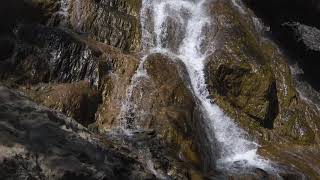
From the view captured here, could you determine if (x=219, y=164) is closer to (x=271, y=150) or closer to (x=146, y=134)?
(x=271, y=150)

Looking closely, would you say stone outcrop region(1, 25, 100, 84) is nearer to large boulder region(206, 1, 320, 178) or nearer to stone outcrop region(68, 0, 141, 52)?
stone outcrop region(68, 0, 141, 52)

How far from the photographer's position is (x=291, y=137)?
14.3 m

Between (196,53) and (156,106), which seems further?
(196,53)

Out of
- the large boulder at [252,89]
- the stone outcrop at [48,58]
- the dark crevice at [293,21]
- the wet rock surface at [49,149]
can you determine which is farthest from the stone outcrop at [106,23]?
the wet rock surface at [49,149]

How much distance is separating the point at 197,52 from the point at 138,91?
373cm

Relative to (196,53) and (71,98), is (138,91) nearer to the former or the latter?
(71,98)

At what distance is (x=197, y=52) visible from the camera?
1442cm

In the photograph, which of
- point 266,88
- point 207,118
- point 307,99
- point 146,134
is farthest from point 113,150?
point 307,99

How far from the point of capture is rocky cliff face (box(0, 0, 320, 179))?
343 cm

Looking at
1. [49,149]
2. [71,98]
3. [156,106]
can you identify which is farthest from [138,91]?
[49,149]

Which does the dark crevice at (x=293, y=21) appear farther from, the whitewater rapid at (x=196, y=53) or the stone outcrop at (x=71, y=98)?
the stone outcrop at (x=71, y=98)

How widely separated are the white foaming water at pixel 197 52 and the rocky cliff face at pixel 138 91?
0.21 metres

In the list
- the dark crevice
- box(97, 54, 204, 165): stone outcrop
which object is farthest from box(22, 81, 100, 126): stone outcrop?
the dark crevice

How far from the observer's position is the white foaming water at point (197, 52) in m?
12.4
